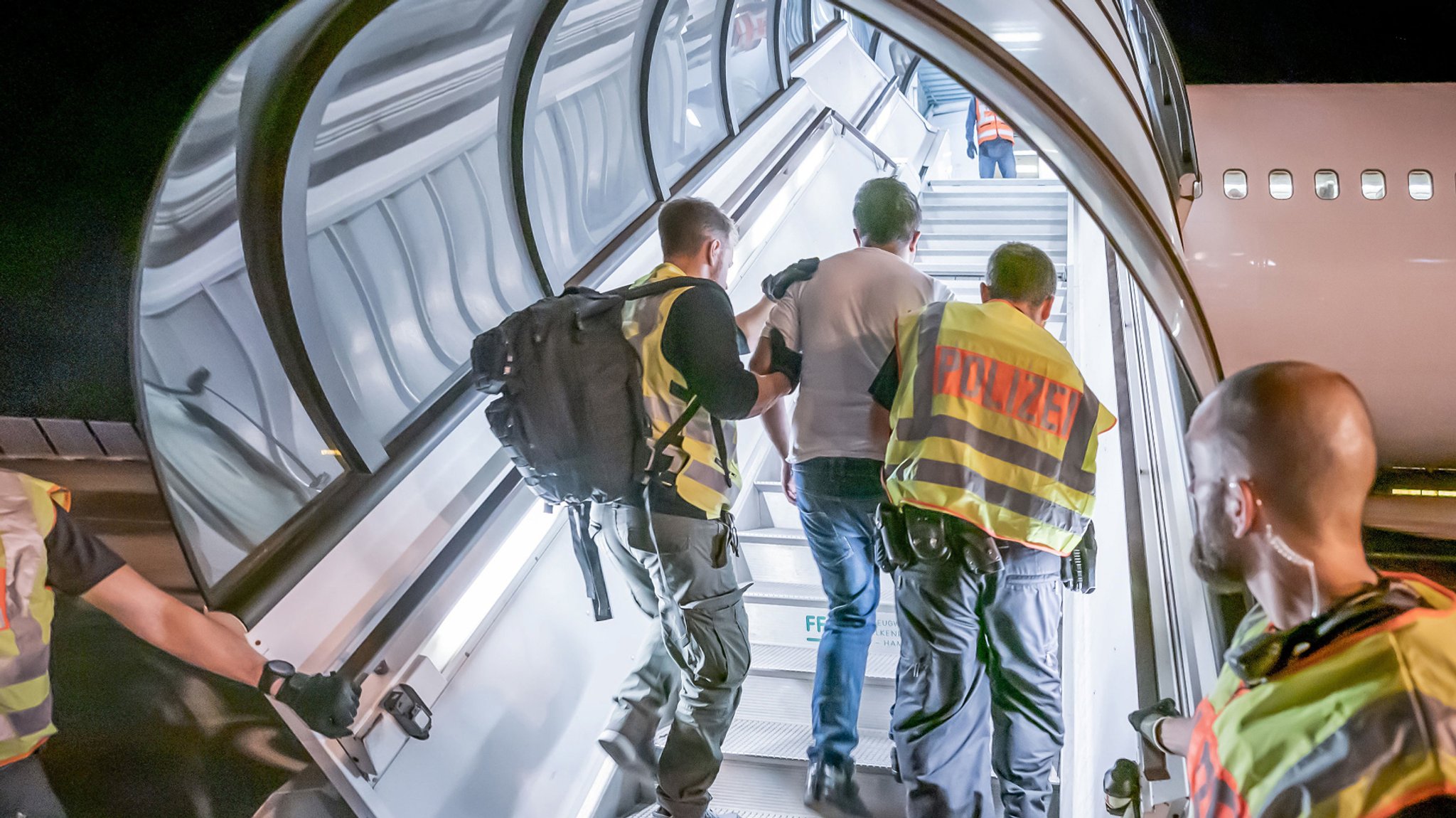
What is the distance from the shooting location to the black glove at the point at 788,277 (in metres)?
2.76

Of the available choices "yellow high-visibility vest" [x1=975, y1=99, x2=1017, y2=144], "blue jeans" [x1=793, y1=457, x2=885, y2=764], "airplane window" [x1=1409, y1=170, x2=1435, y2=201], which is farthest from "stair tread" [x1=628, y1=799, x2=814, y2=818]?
"yellow high-visibility vest" [x1=975, y1=99, x2=1017, y2=144]

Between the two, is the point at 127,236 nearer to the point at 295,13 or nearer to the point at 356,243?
the point at 295,13

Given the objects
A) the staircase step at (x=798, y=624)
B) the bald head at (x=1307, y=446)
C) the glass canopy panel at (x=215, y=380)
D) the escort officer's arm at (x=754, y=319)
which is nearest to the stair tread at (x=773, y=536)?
the staircase step at (x=798, y=624)

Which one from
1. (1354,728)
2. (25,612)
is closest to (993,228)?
(1354,728)

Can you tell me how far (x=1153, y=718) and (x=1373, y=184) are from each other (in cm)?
268

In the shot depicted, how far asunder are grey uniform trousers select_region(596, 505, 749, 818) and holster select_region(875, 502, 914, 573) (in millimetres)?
429

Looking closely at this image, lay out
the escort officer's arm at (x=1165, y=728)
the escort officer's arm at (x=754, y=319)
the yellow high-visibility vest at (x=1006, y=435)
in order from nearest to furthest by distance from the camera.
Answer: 1. the escort officer's arm at (x=1165, y=728)
2. the yellow high-visibility vest at (x=1006, y=435)
3. the escort officer's arm at (x=754, y=319)

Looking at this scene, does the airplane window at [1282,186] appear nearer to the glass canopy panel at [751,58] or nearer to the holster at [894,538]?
the holster at [894,538]

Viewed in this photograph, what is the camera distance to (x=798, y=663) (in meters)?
3.52

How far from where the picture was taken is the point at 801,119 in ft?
21.6

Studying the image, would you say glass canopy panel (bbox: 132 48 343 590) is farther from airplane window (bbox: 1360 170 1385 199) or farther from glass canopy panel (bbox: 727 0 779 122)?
glass canopy panel (bbox: 727 0 779 122)

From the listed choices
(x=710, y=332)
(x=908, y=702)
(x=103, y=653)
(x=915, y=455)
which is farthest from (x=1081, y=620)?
(x=103, y=653)

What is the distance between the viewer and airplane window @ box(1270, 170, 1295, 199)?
3236 millimetres

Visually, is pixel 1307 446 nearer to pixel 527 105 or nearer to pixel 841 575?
pixel 841 575
